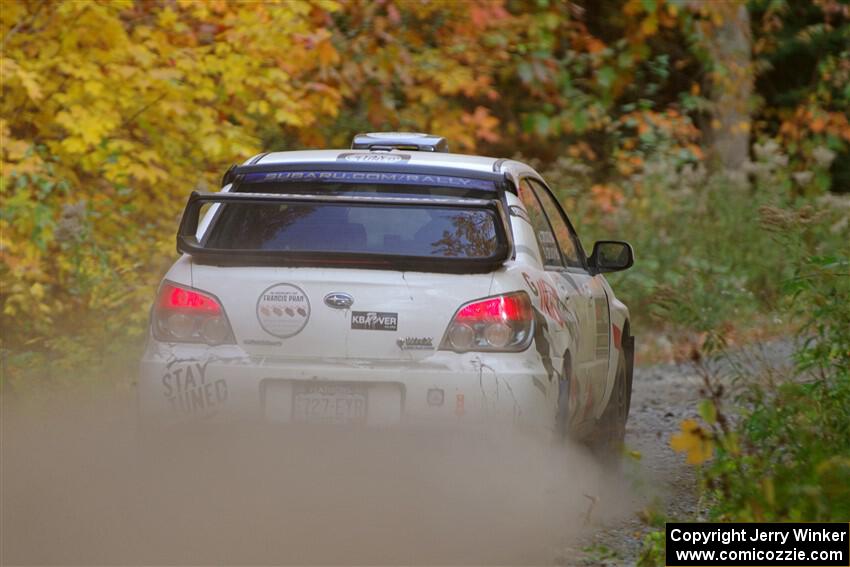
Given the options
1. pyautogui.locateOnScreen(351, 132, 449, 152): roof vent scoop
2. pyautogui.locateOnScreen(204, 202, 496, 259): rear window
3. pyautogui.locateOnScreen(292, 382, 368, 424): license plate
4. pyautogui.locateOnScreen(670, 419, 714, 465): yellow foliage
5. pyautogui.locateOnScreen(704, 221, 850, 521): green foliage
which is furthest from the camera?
pyautogui.locateOnScreen(351, 132, 449, 152): roof vent scoop

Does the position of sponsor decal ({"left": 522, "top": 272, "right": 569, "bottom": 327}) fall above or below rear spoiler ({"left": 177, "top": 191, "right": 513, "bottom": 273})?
below

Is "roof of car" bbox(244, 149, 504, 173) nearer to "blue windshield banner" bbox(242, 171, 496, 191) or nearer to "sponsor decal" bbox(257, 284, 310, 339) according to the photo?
"blue windshield banner" bbox(242, 171, 496, 191)

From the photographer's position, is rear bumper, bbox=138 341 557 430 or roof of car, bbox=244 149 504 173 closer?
rear bumper, bbox=138 341 557 430

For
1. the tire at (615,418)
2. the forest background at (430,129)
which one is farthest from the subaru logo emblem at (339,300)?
the tire at (615,418)

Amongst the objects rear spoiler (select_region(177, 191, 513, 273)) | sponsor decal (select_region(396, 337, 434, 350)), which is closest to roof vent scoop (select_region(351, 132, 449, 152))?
rear spoiler (select_region(177, 191, 513, 273))

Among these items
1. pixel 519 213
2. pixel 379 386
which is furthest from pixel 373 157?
pixel 379 386

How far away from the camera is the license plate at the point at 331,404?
5926mm

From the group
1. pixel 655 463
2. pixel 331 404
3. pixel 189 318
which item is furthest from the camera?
pixel 655 463

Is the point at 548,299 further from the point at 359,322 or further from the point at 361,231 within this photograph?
the point at 359,322

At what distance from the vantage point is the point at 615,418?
8594mm

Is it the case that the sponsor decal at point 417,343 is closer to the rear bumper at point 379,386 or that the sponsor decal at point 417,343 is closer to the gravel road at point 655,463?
the rear bumper at point 379,386

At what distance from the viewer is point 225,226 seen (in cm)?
671

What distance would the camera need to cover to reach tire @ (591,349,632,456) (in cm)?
837

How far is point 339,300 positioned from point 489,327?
597mm
